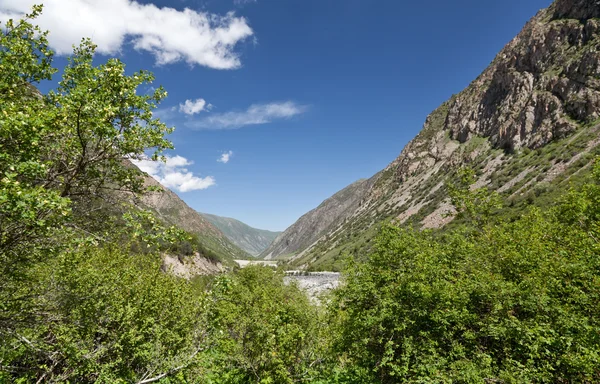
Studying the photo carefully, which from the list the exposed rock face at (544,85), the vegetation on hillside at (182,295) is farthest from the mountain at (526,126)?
the vegetation on hillside at (182,295)

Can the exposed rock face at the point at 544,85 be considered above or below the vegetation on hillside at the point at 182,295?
→ above

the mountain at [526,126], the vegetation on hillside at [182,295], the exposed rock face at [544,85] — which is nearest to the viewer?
the vegetation on hillside at [182,295]

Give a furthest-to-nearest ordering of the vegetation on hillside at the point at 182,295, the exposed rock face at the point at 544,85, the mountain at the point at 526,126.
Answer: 1. the exposed rock face at the point at 544,85
2. the mountain at the point at 526,126
3. the vegetation on hillside at the point at 182,295

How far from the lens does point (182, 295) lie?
43.2ft

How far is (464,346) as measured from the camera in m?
10.1

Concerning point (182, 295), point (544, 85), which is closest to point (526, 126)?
point (544, 85)

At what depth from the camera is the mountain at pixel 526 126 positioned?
73.0m

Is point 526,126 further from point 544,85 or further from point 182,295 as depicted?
point 182,295

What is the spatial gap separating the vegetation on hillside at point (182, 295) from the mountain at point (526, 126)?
53.6m

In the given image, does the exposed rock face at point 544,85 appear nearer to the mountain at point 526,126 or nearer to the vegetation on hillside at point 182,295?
the mountain at point 526,126

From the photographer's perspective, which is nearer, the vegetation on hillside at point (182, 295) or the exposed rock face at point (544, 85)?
the vegetation on hillside at point (182, 295)

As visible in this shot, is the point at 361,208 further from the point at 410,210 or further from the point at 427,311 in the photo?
the point at 427,311

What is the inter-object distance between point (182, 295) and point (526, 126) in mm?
115792

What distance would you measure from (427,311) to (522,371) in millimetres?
3152
